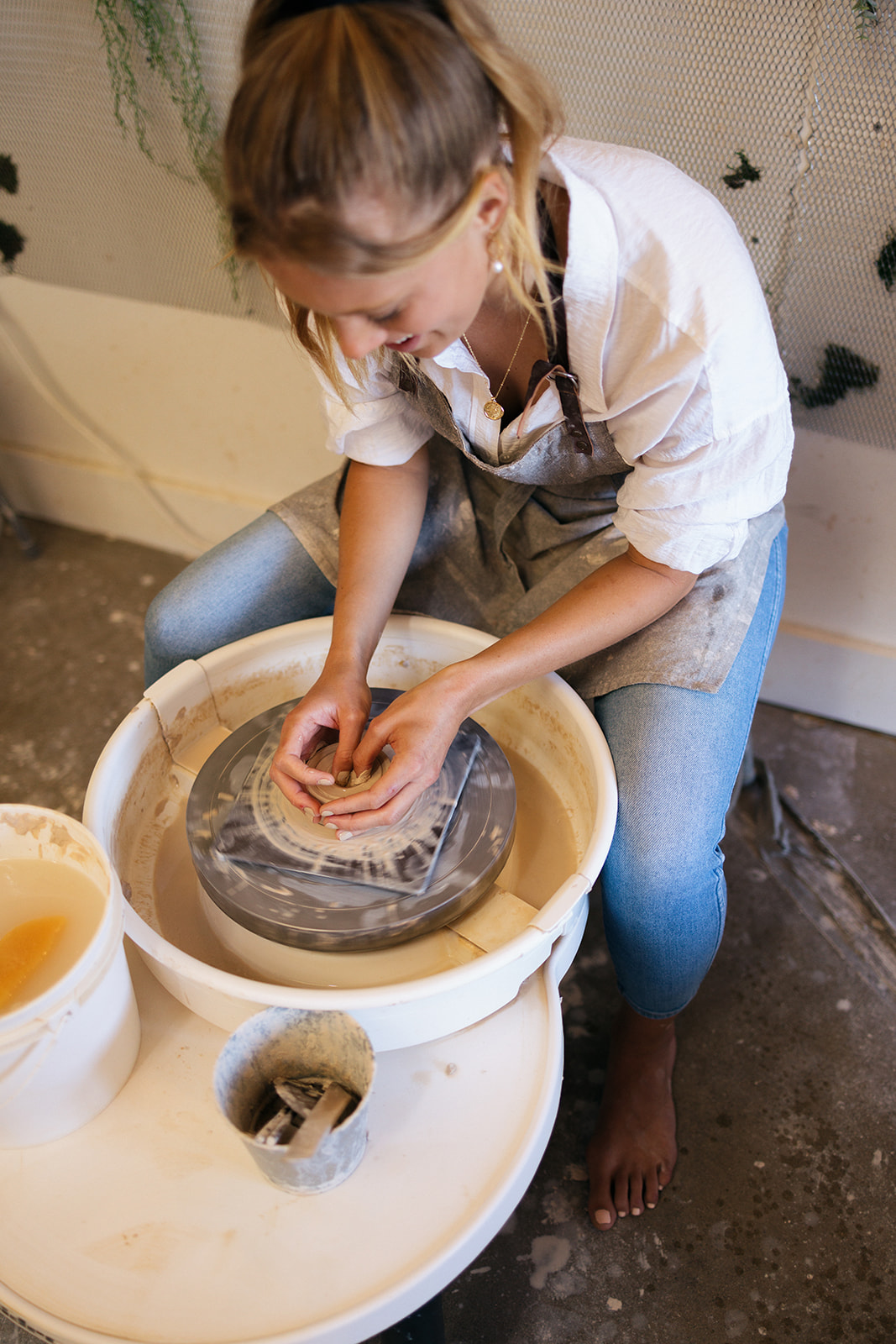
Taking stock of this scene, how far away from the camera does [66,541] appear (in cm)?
255

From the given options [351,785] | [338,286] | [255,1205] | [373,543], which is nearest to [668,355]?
[338,286]

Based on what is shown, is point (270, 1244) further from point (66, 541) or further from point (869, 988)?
point (66, 541)

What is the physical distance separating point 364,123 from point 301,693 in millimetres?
844

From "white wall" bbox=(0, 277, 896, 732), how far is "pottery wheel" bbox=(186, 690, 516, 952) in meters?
0.98

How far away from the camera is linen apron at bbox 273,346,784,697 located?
112 centimetres

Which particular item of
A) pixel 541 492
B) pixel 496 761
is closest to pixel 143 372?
pixel 541 492

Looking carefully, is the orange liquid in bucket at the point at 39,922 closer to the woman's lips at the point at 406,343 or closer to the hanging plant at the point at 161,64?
the woman's lips at the point at 406,343

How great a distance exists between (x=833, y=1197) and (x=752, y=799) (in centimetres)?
73

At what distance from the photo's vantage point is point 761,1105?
1.36 meters

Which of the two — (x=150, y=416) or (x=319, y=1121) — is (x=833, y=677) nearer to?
(x=319, y=1121)

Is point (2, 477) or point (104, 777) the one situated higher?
point (104, 777)

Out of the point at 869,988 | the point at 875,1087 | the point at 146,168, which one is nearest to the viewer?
the point at 875,1087

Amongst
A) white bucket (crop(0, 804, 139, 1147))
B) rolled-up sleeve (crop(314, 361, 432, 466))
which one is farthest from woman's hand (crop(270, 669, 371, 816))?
rolled-up sleeve (crop(314, 361, 432, 466))

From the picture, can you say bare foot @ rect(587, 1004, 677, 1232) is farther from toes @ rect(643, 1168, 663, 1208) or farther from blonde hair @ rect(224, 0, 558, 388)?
blonde hair @ rect(224, 0, 558, 388)
